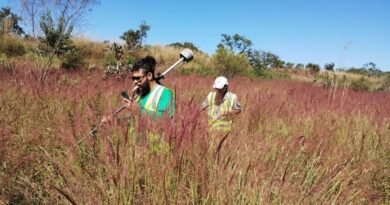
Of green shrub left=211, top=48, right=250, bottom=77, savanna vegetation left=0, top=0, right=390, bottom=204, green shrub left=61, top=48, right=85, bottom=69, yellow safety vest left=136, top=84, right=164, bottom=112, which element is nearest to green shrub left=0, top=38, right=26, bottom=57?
green shrub left=61, top=48, right=85, bottom=69

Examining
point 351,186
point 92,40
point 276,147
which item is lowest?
point 351,186

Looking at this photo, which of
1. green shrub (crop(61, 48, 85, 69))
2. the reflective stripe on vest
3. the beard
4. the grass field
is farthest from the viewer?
green shrub (crop(61, 48, 85, 69))

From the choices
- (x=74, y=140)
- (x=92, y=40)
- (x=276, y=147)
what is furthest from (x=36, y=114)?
(x=92, y=40)

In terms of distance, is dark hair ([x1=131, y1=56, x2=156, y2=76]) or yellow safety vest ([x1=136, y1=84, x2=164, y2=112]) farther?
dark hair ([x1=131, y1=56, x2=156, y2=76])

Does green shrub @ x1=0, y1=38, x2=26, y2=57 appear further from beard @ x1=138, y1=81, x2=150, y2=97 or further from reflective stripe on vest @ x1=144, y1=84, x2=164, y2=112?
reflective stripe on vest @ x1=144, y1=84, x2=164, y2=112

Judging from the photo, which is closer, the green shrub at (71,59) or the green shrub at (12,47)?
the green shrub at (71,59)

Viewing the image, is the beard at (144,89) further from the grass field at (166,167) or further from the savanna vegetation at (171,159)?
the grass field at (166,167)

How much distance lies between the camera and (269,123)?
17.6 feet

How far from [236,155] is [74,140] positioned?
0.94 m

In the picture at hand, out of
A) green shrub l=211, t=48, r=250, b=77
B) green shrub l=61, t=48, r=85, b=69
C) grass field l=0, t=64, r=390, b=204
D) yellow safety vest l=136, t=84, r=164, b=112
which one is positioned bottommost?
grass field l=0, t=64, r=390, b=204

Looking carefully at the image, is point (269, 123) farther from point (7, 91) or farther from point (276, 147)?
point (7, 91)

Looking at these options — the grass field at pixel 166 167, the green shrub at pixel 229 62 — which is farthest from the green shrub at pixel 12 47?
the grass field at pixel 166 167

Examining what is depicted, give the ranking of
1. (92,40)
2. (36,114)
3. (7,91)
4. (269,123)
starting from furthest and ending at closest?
(92,40) → (269,123) → (7,91) → (36,114)

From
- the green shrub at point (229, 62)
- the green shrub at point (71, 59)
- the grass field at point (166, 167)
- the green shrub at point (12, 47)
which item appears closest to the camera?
the grass field at point (166, 167)
